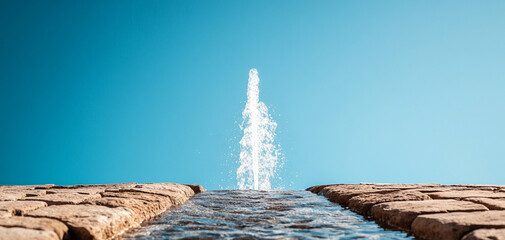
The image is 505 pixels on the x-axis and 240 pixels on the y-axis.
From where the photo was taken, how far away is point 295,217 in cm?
296

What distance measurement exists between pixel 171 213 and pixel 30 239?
5.07 feet

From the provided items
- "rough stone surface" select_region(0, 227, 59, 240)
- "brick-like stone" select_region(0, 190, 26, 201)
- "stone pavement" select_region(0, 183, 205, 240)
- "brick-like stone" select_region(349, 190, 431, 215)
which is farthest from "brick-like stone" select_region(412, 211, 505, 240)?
"brick-like stone" select_region(0, 190, 26, 201)

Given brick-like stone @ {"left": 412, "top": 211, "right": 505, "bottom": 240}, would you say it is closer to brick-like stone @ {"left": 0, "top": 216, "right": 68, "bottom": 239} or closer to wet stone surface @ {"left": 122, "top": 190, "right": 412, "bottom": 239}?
wet stone surface @ {"left": 122, "top": 190, "right": 412, "bottom": 239}

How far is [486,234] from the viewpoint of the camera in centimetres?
177

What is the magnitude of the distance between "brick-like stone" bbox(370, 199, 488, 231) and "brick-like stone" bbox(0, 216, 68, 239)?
2.01 meters

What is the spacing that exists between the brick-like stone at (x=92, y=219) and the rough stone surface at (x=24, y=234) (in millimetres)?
194

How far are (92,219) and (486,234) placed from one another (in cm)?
207

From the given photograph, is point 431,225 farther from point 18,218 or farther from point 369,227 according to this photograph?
point 18,218

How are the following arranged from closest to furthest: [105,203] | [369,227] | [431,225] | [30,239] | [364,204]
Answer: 1. [30,239]
2. [431,225]
3. [369,227]
4. [105,203]
5. [364,204]

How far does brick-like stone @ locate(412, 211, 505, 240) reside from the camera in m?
1.93

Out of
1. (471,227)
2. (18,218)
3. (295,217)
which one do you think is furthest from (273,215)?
(18,218)

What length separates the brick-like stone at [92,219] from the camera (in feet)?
6.82

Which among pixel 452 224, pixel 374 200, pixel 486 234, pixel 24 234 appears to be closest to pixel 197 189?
pixel 374 200

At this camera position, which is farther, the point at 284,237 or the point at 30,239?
the point at 284,237
